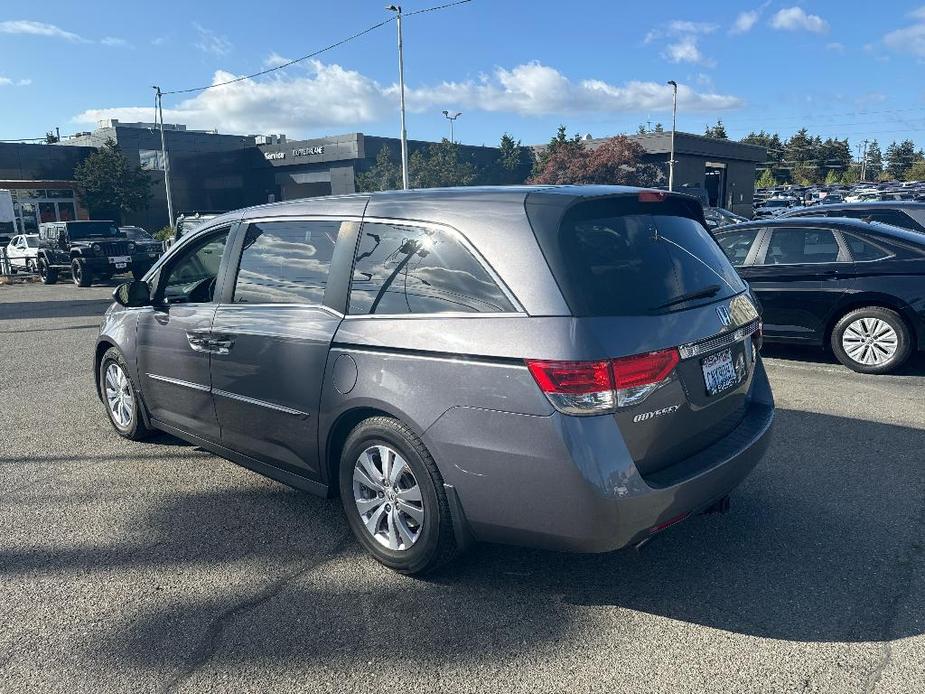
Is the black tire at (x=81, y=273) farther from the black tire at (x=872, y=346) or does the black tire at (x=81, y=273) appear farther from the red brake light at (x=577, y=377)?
the red brake light at (x=577, y=377)

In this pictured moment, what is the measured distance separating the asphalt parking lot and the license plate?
2.92ft

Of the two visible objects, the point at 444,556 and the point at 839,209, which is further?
the point at 839,209

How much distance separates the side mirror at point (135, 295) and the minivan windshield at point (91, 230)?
18.0 metres

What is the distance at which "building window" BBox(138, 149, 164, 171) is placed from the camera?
48.9m

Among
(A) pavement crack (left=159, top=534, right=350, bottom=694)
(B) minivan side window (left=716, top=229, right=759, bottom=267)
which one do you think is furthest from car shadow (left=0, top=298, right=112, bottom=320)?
(A) pavement crack (left=159, top=534, right=350, bottom=694)

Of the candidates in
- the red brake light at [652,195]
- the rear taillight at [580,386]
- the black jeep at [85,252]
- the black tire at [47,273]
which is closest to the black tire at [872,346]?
the red brake light at [652,195]

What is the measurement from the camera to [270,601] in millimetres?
3203

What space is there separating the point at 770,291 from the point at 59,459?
22.6ft

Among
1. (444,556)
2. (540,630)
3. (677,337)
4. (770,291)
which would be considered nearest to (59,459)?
(444,556)

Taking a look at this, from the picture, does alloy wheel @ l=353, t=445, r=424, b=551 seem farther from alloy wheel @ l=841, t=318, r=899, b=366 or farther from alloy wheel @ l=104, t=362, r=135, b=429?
alloy wheel @ l=841, t=318, r=899, b=366

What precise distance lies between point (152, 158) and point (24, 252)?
29.0 metres

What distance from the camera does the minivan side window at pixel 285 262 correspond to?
373 cm

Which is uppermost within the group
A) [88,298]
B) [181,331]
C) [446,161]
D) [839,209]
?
[446,161]

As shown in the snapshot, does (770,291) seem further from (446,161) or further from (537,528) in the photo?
(446,161)
